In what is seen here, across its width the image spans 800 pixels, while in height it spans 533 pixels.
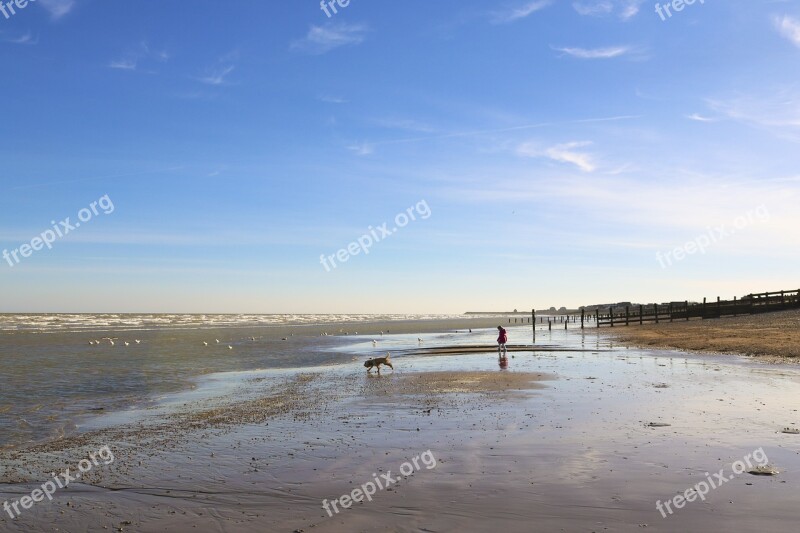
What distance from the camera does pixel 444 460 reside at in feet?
32.6

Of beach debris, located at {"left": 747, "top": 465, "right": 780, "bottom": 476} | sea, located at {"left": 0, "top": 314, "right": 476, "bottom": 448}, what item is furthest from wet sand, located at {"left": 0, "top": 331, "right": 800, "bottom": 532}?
sea, located at {"left": 0, "top": 314, "right": 476, "bottom": 448}

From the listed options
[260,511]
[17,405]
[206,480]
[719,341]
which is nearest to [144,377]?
[17,405]

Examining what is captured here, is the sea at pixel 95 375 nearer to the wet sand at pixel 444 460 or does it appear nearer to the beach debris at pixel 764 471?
the wet sand at pixel 444 460

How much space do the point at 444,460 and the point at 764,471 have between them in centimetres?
486

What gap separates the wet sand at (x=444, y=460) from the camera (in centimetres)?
730

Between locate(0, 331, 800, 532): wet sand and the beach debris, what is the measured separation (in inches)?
6.2

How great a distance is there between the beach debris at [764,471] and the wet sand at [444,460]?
16 centimetres

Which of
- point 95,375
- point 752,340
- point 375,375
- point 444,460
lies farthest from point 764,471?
point 752,340

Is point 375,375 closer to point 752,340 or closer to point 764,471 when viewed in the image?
point 764,471

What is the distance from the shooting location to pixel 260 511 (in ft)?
25.3

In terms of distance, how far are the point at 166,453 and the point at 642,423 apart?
32.2ft

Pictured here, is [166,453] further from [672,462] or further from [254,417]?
[672,462]

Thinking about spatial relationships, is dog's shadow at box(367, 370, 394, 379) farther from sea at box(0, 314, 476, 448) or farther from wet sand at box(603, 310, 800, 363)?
wet sand at box(603, 310, 800, 363)

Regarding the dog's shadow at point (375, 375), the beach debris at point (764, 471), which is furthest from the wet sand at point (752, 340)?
the beach debris at point (764, 471)
